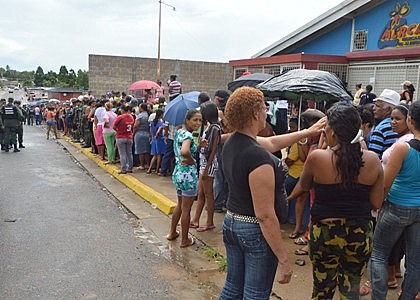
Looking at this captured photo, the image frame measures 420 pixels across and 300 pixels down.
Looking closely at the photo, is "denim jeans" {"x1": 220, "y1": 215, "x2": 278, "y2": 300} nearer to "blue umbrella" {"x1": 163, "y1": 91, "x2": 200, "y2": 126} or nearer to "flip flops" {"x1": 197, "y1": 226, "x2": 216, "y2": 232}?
"flip flops" {"x1": 197, "y1": 226, "x2": 216, "y2": 232}

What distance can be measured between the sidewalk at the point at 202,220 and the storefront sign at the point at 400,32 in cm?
761

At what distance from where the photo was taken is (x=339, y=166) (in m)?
2.88

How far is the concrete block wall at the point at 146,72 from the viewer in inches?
976

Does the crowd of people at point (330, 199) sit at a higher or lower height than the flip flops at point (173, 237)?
higher

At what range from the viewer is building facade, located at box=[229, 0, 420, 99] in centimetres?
1130

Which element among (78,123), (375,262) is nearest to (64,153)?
(78,123)

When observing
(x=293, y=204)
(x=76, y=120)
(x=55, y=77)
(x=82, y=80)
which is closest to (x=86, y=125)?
(x=76, y=120)

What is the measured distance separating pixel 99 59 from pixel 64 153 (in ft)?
34.7

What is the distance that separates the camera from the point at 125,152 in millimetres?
10523

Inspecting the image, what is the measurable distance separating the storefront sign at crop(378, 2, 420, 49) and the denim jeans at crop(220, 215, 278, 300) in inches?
414

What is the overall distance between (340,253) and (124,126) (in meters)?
7.77

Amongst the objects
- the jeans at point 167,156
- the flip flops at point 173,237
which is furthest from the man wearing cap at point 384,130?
the jeans at point 167,156

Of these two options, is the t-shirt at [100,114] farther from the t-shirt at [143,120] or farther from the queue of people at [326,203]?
the queue of people at [326,203]

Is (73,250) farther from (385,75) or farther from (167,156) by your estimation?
(385,75)
